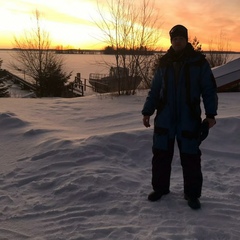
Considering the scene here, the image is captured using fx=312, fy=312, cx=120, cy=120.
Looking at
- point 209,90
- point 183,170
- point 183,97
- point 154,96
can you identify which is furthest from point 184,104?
point 183,170

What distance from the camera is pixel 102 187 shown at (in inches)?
135

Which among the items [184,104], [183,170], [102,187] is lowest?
[102,187]

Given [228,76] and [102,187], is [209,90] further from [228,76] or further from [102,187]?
[228,76]

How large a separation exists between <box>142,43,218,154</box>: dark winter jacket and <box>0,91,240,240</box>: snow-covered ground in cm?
65

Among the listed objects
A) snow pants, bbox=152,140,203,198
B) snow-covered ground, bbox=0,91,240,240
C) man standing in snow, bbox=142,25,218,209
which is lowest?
snow-covered ground, bbox=0,91,240,240

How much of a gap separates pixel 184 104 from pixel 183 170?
2.17 feet

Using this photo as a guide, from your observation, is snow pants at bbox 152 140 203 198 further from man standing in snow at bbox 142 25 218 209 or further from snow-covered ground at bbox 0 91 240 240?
snow-covered ground at bbox 0 91 240 240

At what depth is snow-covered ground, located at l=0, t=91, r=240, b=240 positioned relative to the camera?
2.66 meters

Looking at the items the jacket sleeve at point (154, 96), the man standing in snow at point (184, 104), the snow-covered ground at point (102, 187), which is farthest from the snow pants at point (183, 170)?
the jacket sleeve at point (154, 96)

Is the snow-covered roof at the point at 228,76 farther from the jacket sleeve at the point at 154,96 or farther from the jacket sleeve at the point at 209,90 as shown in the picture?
the jacket sleeve at the point at 209,90

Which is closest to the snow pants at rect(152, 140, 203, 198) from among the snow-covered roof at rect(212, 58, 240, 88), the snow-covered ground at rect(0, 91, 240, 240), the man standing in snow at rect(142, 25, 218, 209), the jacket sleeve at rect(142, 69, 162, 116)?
the man standing in snow at rect(142, 25, 218, 209)

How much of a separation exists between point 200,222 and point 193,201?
30 centimetres

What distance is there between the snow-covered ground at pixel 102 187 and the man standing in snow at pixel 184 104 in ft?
1.27

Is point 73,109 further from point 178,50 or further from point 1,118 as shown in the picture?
point 178,50
